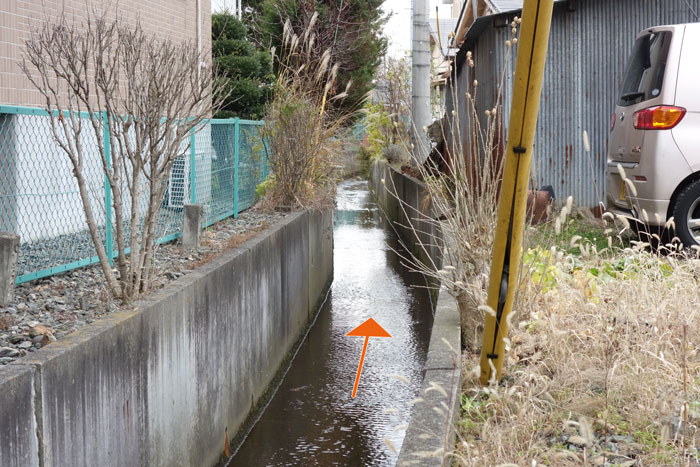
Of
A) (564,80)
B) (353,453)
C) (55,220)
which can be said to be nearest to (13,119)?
(55,220)

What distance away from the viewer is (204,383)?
6.10 metres

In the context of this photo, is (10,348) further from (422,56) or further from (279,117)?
(422,56)

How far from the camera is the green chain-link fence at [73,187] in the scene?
20.8ft

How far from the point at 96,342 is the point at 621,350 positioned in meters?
2.74

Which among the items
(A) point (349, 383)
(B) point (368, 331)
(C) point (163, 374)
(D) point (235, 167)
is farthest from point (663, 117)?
(D) point (235, 167)

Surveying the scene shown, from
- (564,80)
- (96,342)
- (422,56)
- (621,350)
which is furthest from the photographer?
(422,56)

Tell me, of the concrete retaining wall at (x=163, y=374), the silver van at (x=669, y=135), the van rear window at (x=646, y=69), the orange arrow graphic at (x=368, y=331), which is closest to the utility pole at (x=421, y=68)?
the orange arrow graphic at (x=368, y=331)

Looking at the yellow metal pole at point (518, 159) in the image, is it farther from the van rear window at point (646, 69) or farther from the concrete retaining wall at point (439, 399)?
the van rear window at point (646, 69)

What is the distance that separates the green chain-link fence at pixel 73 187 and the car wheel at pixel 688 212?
440 centimetres

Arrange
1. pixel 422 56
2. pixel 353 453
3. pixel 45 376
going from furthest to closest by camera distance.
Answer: pixel 422 56
pixel 353 453
pixel 45 376

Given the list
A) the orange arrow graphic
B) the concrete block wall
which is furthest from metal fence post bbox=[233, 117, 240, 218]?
the orange arrow graphic

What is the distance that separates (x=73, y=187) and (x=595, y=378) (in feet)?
18.9

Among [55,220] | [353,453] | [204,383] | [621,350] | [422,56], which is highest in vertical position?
[422,56]

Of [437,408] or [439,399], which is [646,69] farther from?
[437,408]
